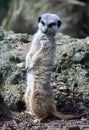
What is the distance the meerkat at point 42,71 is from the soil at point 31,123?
0.08 metres

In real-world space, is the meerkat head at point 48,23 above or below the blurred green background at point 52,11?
below

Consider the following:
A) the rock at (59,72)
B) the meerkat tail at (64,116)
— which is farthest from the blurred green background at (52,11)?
the meerkat tail at (64,116)

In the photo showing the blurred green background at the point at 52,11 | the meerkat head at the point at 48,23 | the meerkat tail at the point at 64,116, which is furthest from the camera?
the blurred green background at the point at 52,11

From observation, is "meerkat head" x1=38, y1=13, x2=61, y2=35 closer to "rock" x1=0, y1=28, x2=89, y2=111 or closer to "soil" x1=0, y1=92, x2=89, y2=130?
"rock" x1=0, y1=28, x2=89, y2=111

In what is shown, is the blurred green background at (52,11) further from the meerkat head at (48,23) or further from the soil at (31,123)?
the soil at (31,123)

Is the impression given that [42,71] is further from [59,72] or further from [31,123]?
[59,72]

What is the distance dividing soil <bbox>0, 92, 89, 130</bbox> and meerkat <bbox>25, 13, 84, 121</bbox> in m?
0.08

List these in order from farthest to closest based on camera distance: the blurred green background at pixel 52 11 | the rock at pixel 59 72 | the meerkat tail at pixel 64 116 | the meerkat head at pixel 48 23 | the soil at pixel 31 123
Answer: the blurred green background at pixel 52 11
the rock at pixel 59 72
the meerkat head at pixel 48 23
the meerkat tail at pixel 64 116
the soil at pixel 31 123

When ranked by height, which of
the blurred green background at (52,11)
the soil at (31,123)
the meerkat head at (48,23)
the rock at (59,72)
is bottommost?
the soil at (31,123)

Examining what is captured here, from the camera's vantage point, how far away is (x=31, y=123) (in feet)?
16.4

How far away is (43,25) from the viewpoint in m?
5.33

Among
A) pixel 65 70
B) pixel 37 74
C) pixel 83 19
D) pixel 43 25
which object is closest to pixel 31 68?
pixel 37 74

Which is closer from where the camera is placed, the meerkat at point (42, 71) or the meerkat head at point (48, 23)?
the meerkat at point (42, 71)

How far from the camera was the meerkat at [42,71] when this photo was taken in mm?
5094
